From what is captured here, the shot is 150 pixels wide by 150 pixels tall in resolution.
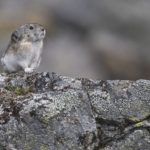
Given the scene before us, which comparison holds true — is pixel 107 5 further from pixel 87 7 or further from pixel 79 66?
pixel 79 66

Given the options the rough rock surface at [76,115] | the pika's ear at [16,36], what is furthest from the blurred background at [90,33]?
the rough rock surface at [76,115]

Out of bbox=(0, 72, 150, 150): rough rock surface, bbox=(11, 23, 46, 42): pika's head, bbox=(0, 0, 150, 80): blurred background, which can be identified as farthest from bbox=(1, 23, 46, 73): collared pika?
bbox=(0, 0, 150, 80): blurred background

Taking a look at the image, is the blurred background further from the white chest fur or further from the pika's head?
the pika's head

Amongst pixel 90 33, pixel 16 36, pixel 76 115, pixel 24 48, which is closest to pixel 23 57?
pixel 24 48

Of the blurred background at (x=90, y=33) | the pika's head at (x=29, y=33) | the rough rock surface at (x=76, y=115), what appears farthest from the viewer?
the blurred background at (x=90, y=33)

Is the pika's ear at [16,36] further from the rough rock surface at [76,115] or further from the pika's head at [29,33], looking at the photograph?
the rough rock surface at [76,115]

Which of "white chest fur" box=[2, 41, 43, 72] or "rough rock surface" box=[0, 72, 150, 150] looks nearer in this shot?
"rough rock surface" box=[0, 72, 150, 150]
